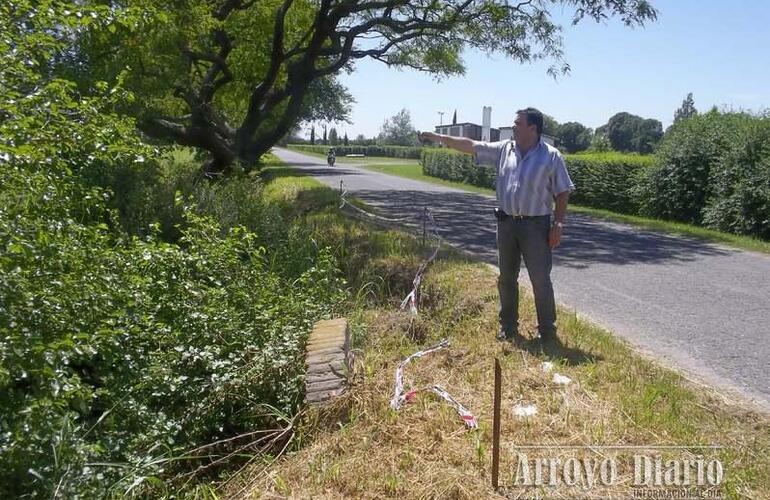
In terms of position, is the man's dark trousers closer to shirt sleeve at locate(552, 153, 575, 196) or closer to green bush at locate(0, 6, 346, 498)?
shirt sleeve at locate(552, 153, 575, 196)

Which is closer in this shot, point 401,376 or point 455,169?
point 401,376

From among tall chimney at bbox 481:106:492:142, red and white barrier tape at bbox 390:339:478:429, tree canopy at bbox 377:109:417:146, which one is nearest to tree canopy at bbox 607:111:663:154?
tree canopy at bbox 377:109:417:146

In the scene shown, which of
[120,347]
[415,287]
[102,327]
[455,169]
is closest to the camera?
[102,327]

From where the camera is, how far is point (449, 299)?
22.5 ft

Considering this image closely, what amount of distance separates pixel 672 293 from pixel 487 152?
11.7 feet

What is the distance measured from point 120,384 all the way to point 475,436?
2.33 metres

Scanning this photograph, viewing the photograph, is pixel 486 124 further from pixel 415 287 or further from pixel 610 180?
pixel 610 180

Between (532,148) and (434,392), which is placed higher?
(532,148)

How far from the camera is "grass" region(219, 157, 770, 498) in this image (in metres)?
3.45

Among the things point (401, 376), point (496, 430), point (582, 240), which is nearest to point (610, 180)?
point (582, 240)

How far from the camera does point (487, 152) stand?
5.68 metres

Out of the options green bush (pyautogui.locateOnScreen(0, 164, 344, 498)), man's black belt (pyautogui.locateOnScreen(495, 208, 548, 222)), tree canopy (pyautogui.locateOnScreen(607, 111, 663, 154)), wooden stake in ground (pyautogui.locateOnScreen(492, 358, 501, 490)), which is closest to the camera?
wooden stake in ground (pyautogui.locateOnScreen(492, 358, 501, 490))

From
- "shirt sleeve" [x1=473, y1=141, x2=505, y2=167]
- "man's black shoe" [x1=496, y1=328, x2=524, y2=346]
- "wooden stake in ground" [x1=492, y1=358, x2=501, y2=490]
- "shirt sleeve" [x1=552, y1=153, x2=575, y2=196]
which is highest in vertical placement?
"shirt sleeve" [x1=473, y1=141, x2=505, y2=167]

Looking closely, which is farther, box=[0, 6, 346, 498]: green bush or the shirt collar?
the shirt collar
